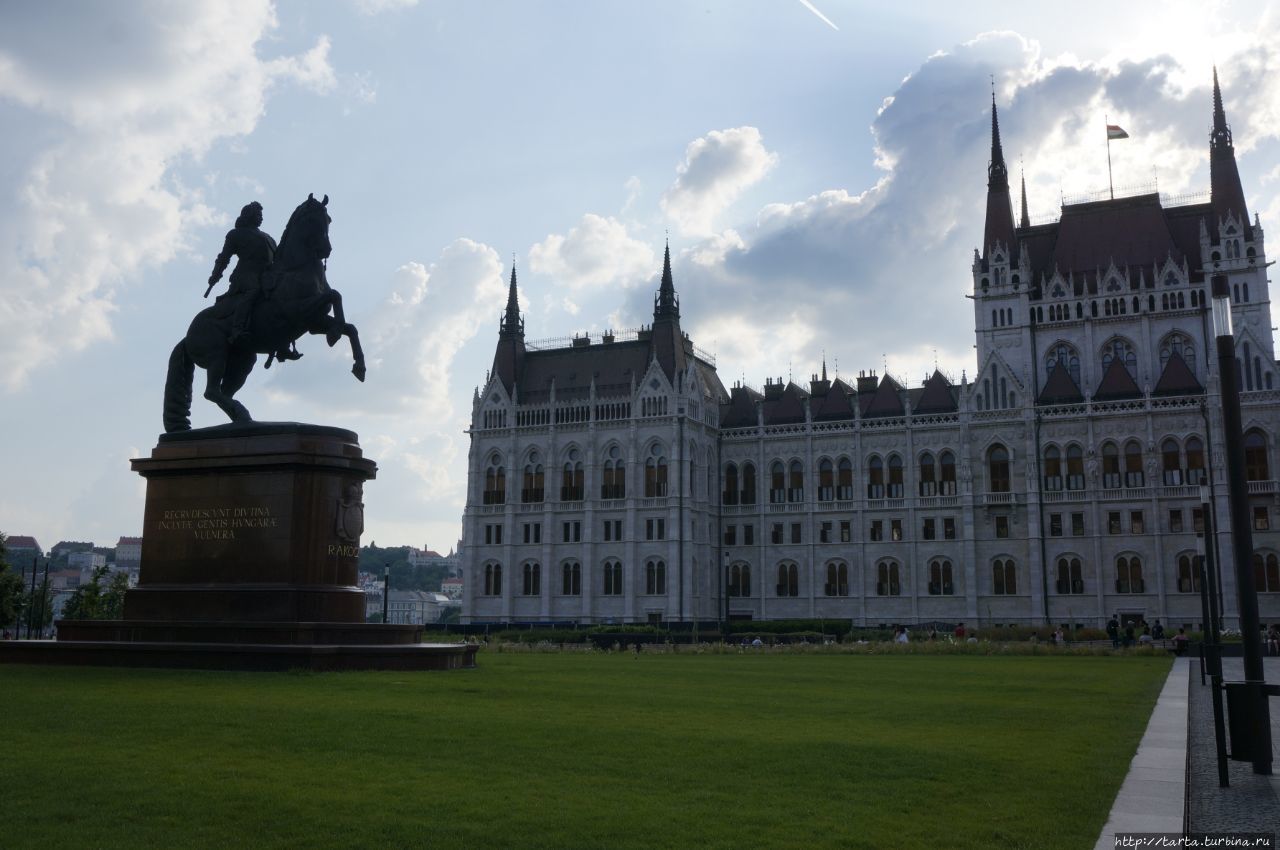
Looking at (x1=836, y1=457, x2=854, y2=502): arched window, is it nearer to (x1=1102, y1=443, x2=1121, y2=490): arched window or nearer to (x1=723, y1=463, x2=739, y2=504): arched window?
(x1=723, y1=463, x2=739, y2=504): arched window

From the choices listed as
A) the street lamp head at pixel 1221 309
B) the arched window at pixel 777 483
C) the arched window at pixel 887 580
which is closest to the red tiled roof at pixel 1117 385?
the arched window at pixel 887 580

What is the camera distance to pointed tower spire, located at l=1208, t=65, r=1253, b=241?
81.1 m

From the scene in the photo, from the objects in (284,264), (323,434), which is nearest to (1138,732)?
(323,434)

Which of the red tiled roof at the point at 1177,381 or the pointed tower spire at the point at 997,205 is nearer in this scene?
the red tiled roof at the point at 1177,381

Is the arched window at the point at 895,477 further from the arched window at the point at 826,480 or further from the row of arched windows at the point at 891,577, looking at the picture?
the row of arched windows at the point at 891,577

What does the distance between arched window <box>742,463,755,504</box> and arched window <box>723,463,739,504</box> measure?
2.19 feet

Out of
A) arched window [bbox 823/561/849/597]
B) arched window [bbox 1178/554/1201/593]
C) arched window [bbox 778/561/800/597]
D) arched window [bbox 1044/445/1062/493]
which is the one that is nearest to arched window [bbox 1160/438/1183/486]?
arched window [bbox 1178/554/1201/593]

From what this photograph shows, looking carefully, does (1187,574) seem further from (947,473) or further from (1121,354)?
(1121,354)

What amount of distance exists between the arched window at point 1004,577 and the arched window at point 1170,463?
11.6 m

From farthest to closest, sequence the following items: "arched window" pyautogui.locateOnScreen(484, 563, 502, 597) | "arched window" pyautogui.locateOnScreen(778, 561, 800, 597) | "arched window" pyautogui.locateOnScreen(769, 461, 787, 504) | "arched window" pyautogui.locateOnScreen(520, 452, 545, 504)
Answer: "arched window" pyautogui.locateOnScreen(520, 452, 545, 504)
"arched window" pyautogui.locateOnScreen(484, 563, 502, 597)
"arched window" pyautogui.locateOnScreen(769, 461, 787, 504)
"arched window" pyautogui.locateOnScreen(778, 561, 800, 597)

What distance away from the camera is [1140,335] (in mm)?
80688

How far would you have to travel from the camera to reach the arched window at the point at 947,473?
262ft

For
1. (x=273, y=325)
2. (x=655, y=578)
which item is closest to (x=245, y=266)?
(x=273, y=325)

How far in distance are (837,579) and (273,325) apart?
6185cm
